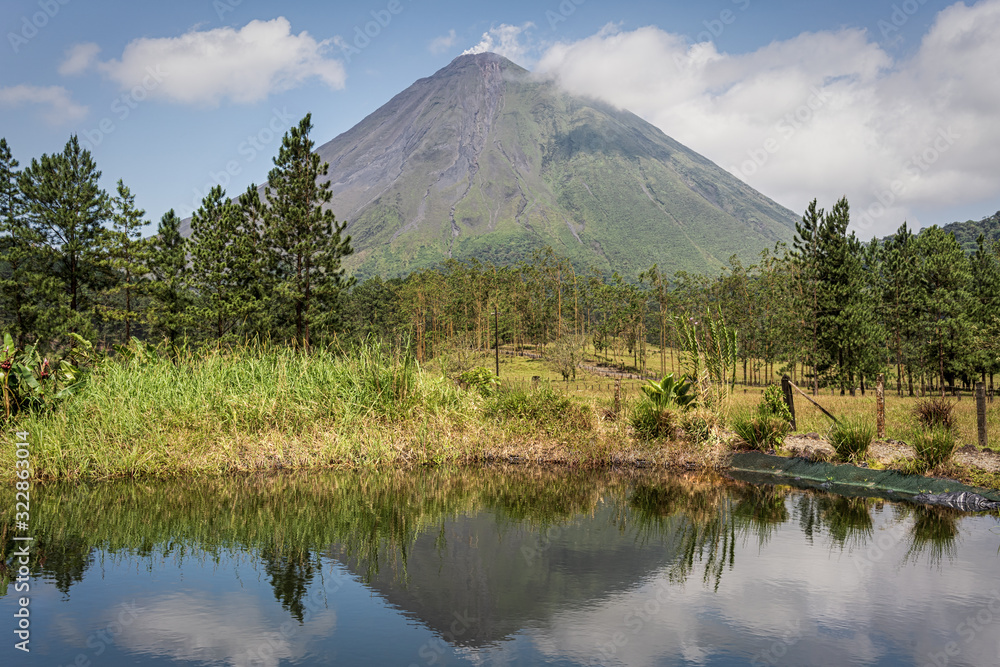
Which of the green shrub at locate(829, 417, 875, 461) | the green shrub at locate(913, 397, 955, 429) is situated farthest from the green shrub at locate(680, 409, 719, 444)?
the green shrub at locate(913, 397, 955, 429)

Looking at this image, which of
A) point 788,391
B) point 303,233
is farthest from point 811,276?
point 303,233

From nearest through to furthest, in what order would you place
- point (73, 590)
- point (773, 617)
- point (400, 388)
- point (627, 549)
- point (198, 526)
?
point (773, 617)
point (73, 590)
point (627, 549)
point (198, 526)
point (400, 388)

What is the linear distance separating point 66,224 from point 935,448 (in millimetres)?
45682

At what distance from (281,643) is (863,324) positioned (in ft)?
128

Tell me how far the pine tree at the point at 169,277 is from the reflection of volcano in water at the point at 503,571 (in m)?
31.9

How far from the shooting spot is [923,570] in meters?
8.60

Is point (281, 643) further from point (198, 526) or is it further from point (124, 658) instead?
point (198, 526)

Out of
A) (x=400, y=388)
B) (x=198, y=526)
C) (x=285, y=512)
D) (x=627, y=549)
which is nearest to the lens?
(x=627, y=549)

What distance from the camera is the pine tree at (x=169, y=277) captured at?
3691 cm

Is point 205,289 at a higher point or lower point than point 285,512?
higher

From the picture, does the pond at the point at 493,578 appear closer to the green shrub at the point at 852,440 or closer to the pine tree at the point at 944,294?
the green shrub at the point at 852,440

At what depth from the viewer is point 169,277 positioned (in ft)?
123

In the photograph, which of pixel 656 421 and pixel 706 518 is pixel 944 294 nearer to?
pixel 656 421

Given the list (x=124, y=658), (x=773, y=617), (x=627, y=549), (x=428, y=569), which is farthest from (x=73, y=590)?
(x=773, y=617)
